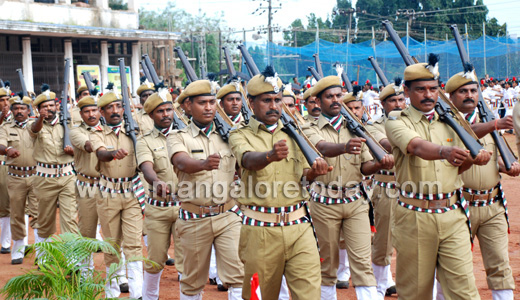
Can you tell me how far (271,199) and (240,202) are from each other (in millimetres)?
305

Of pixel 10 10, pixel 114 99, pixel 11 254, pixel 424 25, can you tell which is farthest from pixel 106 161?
pixel 424 25

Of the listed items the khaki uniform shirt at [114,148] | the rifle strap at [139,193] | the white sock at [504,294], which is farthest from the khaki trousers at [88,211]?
the white sock at [504,294]

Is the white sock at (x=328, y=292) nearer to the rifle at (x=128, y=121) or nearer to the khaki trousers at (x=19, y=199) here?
the rifle at (x=128, y=121)

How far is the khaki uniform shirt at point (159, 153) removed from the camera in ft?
24.5

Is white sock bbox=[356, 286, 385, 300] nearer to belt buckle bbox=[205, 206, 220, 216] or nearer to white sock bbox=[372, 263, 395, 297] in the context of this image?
white sock bbox=[372, 263, 395, 297]

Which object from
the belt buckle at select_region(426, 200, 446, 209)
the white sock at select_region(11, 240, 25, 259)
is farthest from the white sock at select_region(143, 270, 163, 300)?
the white sock at select_region(11, 240, 25, 259)

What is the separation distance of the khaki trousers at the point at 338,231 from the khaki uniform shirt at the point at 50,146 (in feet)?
14.7

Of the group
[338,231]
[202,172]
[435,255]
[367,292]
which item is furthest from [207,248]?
[435,255]

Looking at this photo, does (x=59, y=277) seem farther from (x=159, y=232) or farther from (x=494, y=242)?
(x=494, y=242)

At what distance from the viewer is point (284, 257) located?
559 cm

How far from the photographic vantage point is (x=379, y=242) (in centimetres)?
801

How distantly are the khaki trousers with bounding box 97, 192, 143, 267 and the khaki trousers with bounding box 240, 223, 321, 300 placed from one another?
283cm

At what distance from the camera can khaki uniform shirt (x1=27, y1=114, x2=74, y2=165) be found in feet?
32.5

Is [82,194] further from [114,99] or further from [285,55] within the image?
[285,55]
